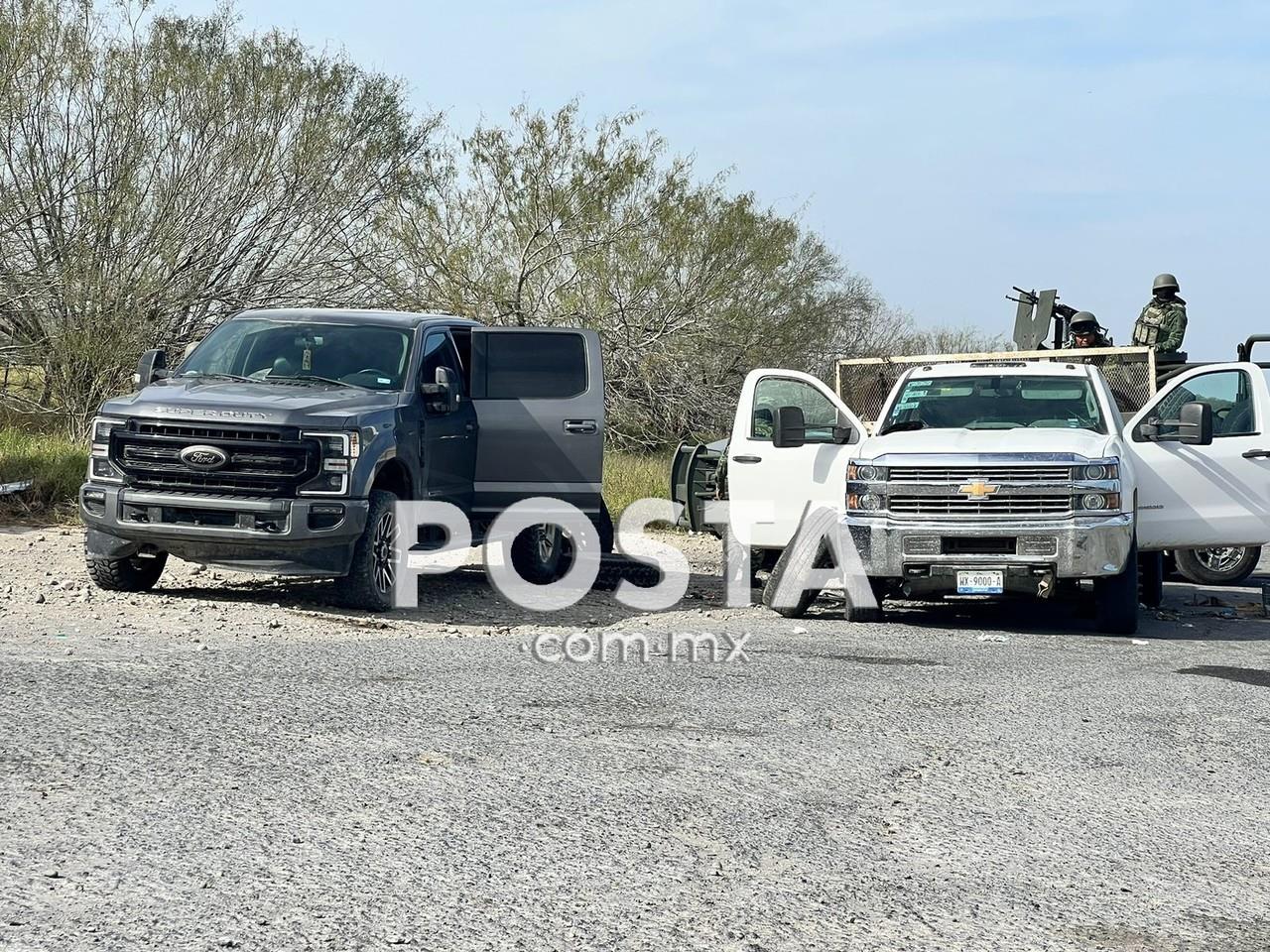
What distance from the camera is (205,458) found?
10.6m

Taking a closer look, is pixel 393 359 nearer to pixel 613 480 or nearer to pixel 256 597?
pixel 256 597

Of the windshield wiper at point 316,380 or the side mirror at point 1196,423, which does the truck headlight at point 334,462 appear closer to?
the windshield wiper at point 316,380

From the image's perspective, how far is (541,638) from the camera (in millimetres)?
10430

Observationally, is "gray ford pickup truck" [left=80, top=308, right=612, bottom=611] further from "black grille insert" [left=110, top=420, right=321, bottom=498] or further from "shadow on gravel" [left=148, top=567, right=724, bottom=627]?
"shadow on gravel" [left=148, top=567, right=724, bottom=627]

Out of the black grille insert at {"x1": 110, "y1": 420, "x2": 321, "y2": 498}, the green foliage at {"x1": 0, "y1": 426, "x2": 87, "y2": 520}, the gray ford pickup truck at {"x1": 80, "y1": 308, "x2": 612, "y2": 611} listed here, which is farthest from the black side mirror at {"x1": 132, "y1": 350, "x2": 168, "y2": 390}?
the green foliage at {"x1": 0, "y1": 426, "x2": 87, "y2": 520}

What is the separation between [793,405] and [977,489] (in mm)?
2828

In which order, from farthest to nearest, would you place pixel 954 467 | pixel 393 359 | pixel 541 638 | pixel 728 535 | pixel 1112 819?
pixel 728 535, pixel 393 359, pixel 954 467, pixel 541 638, pixel 1112 819

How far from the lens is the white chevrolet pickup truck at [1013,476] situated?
11.0m

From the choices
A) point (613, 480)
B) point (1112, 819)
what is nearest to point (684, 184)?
point (613, 480)

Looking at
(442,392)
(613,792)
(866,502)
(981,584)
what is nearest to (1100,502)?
(981,584)

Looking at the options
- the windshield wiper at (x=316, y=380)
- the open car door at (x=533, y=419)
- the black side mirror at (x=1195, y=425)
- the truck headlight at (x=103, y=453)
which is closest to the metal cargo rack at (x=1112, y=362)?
the black side mirror at (x=1195, y=425)

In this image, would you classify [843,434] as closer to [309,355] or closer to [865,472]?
[865,472]

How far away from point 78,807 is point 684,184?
2287 centimetres

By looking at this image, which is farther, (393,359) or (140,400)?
(393,359)
